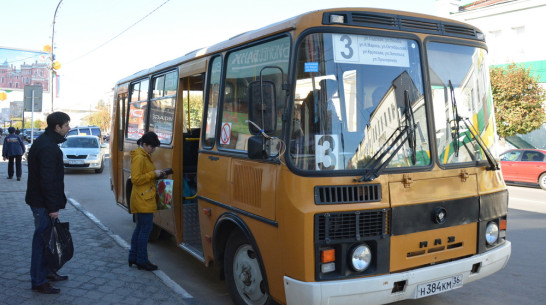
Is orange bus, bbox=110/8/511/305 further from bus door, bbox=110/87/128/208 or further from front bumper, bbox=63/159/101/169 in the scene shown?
front bumper, bbox=63/159/101/169

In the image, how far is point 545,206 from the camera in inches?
474

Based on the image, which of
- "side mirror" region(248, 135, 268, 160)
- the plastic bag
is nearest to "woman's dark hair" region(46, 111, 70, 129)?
the plastic bag

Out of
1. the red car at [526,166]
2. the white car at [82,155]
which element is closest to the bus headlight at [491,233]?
the red car at [526,166]

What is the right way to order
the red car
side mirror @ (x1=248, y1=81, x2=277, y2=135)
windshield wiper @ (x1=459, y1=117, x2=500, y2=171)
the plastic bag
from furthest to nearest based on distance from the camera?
the red car
the plastic bag
windshield wiper @ (x1=459, y1=117, x2=500, y2=171)
side mirror @ (x1=248, y1=81, x2=277, y2=135)

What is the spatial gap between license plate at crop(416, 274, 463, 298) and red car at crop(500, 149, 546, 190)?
14.0m

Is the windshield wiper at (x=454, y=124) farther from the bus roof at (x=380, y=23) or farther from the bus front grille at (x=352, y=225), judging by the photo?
the bus front grille at (x=352, y=225)

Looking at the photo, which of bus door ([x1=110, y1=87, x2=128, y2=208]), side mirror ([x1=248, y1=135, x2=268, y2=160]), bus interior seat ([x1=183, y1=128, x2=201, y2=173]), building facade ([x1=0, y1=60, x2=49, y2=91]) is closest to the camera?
side mirror ([x1=248, y1=135, x2=268, y2=160])

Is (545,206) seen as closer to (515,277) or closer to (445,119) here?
(515,277)

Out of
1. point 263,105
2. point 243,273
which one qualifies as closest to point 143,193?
point 243,273

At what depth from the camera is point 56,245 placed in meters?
5.10

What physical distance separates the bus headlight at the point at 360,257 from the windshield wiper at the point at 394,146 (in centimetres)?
53

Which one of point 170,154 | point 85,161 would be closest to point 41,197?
point 170,154

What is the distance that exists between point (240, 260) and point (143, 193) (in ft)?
5.94

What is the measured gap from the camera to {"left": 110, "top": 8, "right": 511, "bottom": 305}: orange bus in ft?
12.2
